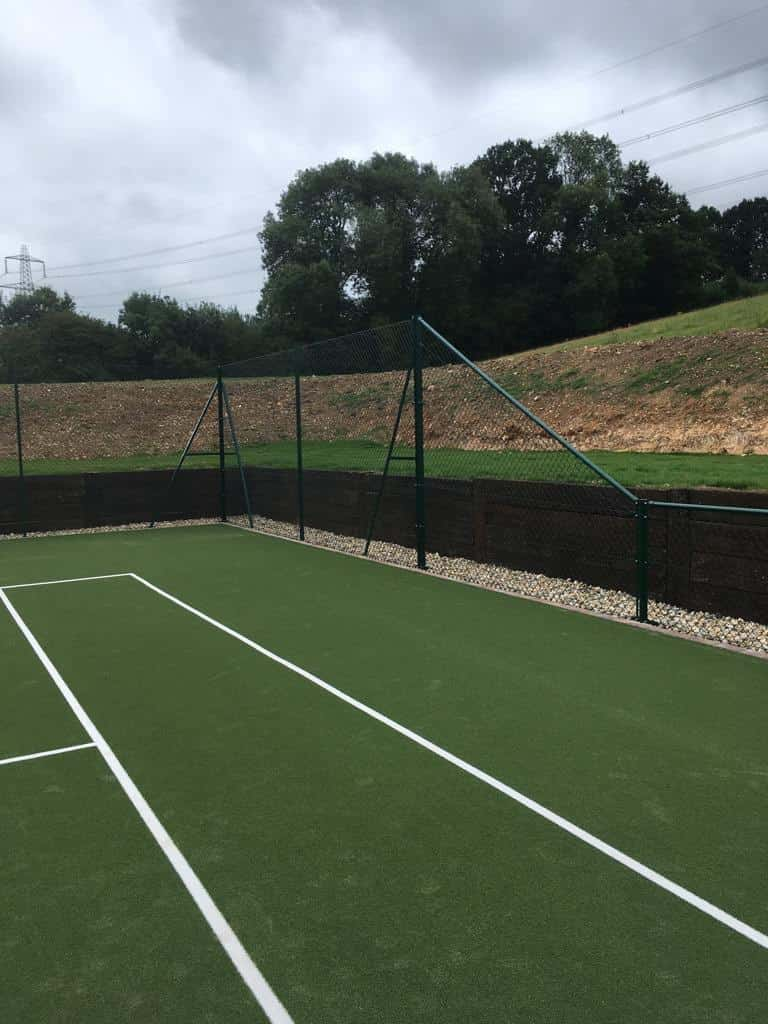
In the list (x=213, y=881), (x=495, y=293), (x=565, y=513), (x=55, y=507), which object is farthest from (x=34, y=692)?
(x=495, y=293)

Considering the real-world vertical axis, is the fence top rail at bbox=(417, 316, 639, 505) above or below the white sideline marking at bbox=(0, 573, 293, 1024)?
above

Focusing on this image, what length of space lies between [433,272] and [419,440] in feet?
128

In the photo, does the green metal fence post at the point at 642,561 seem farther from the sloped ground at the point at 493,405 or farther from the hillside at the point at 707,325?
the hillside at the point at 707,325

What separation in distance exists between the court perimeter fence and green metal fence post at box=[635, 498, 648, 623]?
2 centimetres

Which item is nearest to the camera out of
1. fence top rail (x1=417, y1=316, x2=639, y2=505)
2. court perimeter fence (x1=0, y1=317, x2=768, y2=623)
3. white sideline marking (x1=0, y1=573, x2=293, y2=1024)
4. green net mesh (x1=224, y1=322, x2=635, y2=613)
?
white sideline marking (x1=0, y1=573, x2=293, y2=1024)

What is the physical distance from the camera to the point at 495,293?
5000cm

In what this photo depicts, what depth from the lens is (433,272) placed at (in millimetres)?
46375

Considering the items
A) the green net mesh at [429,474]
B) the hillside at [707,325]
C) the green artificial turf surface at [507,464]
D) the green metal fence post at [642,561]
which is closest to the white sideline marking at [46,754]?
the green metal fence post at [642,561]

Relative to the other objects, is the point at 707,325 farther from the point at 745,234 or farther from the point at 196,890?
the point at 745,234

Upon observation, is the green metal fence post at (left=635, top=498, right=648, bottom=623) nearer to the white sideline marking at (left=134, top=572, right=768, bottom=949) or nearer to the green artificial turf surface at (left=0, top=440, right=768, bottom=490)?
the green artificial turf surface at (left=0, top=440, right=768, bottom=490)

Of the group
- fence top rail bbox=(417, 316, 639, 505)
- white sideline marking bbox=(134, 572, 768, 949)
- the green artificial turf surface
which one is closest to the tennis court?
white sideline marking bbox=(134, 572, 768, 949)

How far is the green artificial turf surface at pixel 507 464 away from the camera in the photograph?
9250 millimetres

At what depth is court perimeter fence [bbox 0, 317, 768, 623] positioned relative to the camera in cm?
744

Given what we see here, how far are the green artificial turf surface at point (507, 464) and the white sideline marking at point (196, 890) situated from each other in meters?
6.28
